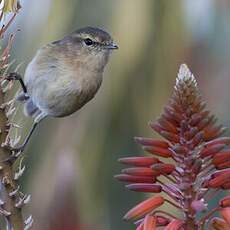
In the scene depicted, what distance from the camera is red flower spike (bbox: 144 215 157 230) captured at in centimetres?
227

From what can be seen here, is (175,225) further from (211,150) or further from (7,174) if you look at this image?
(7,174)

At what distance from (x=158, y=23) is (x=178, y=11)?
0.35 m

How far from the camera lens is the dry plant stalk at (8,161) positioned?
2.67m

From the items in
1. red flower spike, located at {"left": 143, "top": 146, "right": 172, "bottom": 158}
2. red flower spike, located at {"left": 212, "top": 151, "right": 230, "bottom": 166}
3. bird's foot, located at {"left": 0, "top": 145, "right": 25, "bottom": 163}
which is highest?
bird's foot, located at {"left": 0, "top": 145, "right": 25, "bottom": 163}

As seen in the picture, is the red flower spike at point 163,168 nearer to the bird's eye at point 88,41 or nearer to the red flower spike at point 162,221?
the red flower spike at point 162,221

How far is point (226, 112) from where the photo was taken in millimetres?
7262

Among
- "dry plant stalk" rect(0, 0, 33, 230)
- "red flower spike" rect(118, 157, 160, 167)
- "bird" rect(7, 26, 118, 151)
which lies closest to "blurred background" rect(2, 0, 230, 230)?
"bird" rect(7, 26, 118, 151)

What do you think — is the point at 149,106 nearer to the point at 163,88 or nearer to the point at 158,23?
the point at 163,88

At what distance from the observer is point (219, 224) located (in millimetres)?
2311

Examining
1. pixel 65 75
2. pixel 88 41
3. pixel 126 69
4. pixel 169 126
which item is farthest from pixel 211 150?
pixel 126 69

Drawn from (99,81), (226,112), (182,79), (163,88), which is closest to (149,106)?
(163,88)

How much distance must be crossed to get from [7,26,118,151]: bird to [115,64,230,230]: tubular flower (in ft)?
10.1

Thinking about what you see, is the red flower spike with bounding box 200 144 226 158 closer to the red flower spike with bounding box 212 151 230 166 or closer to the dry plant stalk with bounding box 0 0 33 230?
the red flower spike with bounding box 212 151 230 166

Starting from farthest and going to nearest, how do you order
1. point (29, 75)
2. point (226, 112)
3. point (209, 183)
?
1. point (226, 112)
2. point (29, 75)
3. point (209, 183)
